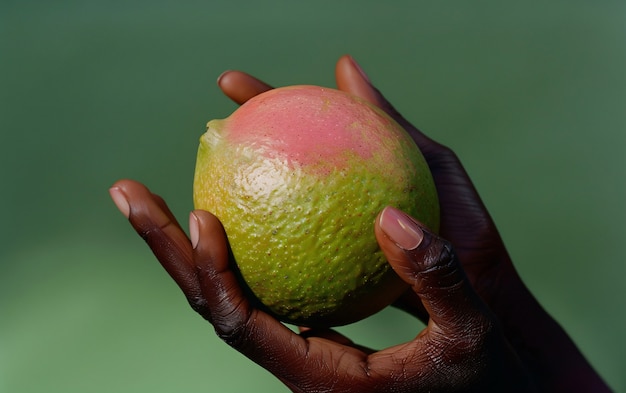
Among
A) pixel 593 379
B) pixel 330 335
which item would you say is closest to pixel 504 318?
pixel 593 379

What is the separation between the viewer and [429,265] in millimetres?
927

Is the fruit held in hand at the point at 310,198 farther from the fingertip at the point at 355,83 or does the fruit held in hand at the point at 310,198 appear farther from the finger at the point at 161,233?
the fingertip at the point at 355,83

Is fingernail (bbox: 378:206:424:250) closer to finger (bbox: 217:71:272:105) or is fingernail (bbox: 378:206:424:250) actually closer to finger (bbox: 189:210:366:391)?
finger (bbox: 189:210:366:391)

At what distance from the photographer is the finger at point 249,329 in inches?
39.8

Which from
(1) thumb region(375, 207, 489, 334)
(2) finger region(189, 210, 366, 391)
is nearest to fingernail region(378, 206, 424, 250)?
(1) thumb region(375, 207, 489, 334)

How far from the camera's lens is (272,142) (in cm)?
→ 102

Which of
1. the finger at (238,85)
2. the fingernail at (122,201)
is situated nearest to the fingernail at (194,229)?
the fingernail at (122,201)

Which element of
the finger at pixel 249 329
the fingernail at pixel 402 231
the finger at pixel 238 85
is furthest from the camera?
the finger at pixel 238 85

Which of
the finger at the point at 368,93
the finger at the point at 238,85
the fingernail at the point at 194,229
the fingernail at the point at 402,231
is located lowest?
the fingernail at the point at 402,231

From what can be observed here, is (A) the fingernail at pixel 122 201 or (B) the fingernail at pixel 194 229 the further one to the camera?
(A) the fingernail at pixel 122 201

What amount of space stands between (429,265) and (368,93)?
680 mm

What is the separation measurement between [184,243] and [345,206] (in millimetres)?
288

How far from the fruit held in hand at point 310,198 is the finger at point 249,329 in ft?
0.10

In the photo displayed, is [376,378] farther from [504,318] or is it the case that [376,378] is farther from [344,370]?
[504,318]
